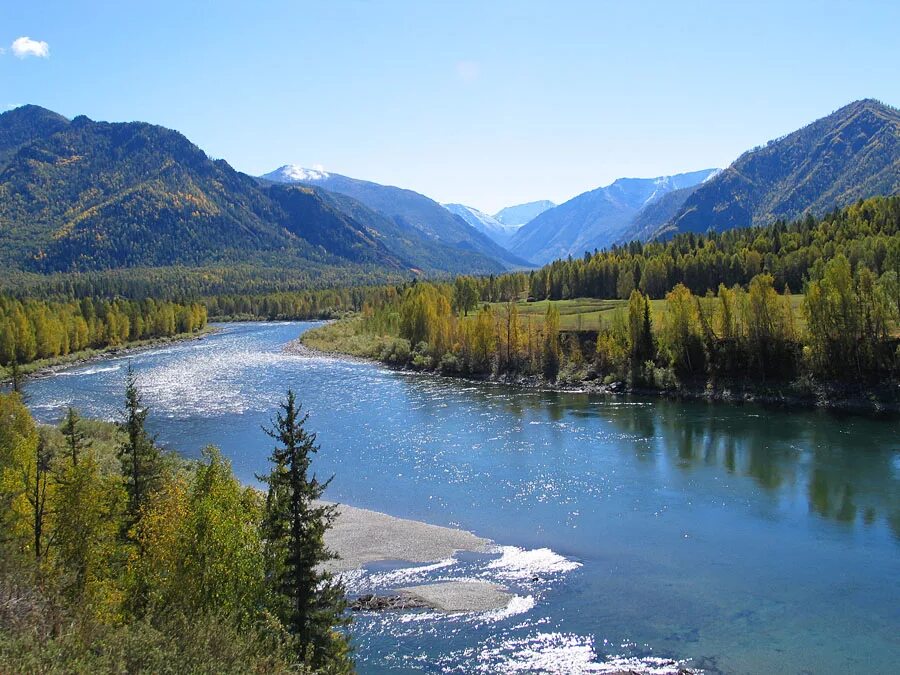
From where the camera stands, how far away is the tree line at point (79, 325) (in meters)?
107

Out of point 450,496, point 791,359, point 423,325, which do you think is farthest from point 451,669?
point 423,325

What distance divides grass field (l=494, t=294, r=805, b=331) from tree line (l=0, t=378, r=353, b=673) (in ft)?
226

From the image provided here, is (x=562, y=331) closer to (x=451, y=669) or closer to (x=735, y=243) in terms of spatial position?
(x=735, y=243)

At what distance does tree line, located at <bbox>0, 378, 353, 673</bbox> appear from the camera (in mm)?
15398

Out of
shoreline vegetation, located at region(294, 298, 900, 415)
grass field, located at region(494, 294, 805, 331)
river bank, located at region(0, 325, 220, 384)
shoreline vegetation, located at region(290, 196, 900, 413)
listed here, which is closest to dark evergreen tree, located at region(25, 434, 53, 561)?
shoreline vegetation, located at region(294, 298, 900, 415)

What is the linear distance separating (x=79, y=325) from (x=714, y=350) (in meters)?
109

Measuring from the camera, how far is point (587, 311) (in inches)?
4503

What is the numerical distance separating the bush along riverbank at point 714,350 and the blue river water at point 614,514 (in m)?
5.37

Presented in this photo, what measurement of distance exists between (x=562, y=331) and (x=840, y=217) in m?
63.1

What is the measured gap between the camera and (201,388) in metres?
85.8

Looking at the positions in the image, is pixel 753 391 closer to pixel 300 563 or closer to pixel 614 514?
pixel 614 514

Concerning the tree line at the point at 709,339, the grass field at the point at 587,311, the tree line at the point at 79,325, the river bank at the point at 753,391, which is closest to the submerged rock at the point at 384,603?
the river bank at the point at 753,391

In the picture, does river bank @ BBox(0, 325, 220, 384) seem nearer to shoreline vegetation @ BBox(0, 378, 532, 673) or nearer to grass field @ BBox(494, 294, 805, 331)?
grass field @ BBox(494, 294, 805, 331)

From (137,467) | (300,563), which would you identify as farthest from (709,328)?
(300,563)
